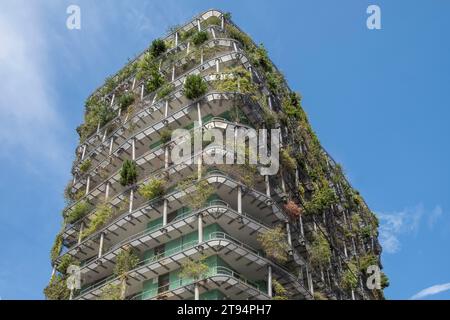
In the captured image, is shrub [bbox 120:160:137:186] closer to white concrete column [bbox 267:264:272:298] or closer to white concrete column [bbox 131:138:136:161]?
white concrete column [bbox 131:138:136:161]

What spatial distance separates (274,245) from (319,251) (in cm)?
735

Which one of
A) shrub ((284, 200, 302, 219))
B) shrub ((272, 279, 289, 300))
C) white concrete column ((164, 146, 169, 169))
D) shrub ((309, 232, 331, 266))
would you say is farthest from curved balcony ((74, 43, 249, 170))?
shrub ((272, 279, 289, 300))

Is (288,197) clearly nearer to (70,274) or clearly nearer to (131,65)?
(70,274)

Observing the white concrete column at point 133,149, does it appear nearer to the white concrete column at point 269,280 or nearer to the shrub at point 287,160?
the shrub at point 287,160

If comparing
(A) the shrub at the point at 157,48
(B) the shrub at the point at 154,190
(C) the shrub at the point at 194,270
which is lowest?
(C) the shrub at the point at 194,270

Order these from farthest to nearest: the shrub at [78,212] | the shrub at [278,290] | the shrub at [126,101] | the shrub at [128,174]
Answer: the shrub at [126,101] < the shrub at [78,212] < the shrub at [128,174] < the shrub at [278,290]

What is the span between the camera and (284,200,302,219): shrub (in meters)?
42.6

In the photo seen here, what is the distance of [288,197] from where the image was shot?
43469 mm

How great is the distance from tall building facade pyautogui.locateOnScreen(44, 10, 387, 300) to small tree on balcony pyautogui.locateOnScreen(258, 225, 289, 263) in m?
0.07

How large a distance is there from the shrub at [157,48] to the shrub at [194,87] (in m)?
11.0

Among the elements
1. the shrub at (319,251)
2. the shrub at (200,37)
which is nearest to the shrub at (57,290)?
the shrub at (319,251)

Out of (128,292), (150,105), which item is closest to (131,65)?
(150,105)

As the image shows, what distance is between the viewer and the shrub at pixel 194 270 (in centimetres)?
3559
